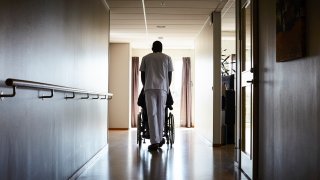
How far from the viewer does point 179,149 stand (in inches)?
220

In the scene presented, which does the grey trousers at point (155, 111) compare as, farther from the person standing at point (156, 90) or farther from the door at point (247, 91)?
the door at point (247, 91)

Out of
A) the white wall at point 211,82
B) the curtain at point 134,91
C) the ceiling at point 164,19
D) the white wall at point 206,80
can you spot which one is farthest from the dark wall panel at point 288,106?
the curtain at point 134,91

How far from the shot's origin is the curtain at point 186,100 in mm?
10906

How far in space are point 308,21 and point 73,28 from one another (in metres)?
2.01

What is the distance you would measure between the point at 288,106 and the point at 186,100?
8.47 meters

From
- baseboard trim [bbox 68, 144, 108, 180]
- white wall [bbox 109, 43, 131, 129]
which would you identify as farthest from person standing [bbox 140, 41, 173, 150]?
white wall [bbox 109, 43, 131, 129]

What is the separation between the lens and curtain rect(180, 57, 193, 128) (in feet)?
35.8

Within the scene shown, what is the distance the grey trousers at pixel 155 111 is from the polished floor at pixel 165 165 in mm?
253

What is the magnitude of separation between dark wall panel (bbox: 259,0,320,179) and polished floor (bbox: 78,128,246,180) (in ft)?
2.44

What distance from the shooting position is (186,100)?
10930 millimetres

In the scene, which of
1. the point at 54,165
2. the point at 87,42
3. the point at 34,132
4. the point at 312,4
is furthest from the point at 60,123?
the point at 312,4

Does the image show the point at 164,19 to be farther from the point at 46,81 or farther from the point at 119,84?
the point at 46,81

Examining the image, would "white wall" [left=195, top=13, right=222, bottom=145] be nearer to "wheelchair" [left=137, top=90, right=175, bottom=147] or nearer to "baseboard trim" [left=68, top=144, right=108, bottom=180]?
"wheelchair" [left=137, top=90, right=175, bottom=147]

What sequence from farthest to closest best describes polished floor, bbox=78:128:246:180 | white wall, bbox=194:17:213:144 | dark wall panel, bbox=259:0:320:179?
white wall, bbox=194:17:213:144, polished floor, bbox=78:128:246:180, dark wall panel, bbox=259:0:320:179
